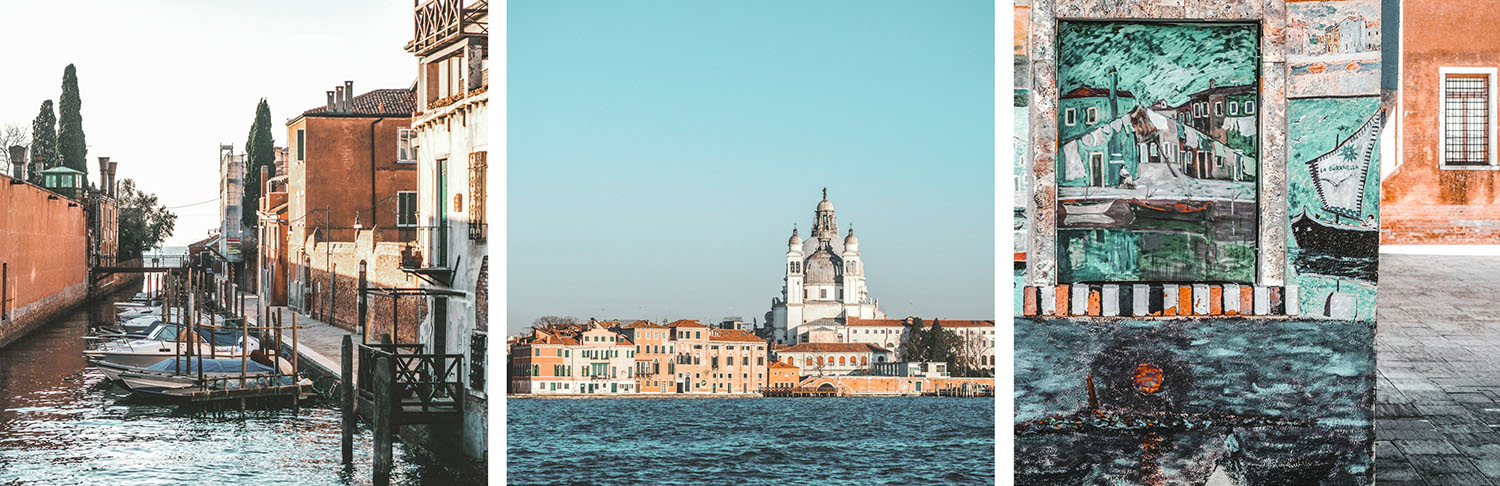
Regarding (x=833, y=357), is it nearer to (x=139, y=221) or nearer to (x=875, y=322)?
(x=875, y=322)

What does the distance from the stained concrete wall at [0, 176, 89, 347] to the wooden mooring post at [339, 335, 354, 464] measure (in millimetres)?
1353

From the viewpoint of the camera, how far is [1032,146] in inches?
162

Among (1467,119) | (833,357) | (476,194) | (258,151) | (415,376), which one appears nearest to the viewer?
(476,194)

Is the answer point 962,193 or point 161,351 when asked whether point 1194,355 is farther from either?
point 962,193

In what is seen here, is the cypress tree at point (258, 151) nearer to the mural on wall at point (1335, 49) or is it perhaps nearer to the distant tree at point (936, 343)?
the mural on wall at point (1335, 49)

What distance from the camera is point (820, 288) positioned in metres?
58.9

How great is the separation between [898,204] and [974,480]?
49.2ft

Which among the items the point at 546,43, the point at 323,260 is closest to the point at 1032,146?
the point at 323,260

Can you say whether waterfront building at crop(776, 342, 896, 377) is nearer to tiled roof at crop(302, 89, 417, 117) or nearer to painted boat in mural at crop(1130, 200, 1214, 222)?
tiled roof at crop(302, 89, 417, 117)

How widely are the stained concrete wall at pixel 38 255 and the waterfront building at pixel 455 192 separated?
1.81 metres

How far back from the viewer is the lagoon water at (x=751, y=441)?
36719mm

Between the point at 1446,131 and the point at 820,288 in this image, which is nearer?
the point at 1446,131

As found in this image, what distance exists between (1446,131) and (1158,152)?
10.6 metres

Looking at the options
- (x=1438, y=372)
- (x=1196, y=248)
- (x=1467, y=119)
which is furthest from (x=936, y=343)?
(x=1196, y=248)
